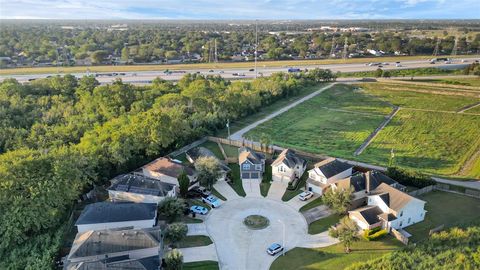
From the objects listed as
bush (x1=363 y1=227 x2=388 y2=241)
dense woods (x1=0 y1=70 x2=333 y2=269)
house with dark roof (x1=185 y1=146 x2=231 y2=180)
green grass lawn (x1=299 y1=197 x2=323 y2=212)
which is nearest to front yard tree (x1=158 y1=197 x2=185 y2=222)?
dense woods (x1=0 y1=70 x2=333 y2=269)

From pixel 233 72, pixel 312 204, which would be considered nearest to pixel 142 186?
pixel 312 204

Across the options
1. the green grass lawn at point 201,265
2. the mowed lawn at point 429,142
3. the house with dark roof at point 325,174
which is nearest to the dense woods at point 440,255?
the green grass lawn at point 201,265

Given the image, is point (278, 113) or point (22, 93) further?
point (278, 113)

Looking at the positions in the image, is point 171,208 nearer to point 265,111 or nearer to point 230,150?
point 230,150

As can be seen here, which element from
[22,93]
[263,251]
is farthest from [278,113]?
[22,93]

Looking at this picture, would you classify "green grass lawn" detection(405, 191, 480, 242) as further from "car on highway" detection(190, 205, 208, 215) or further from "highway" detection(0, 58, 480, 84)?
"highway" detection(0, 58, 480, 84)

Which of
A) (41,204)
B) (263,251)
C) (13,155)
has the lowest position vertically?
(263,251)

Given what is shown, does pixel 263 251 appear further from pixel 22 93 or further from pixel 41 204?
pixel 22 93
